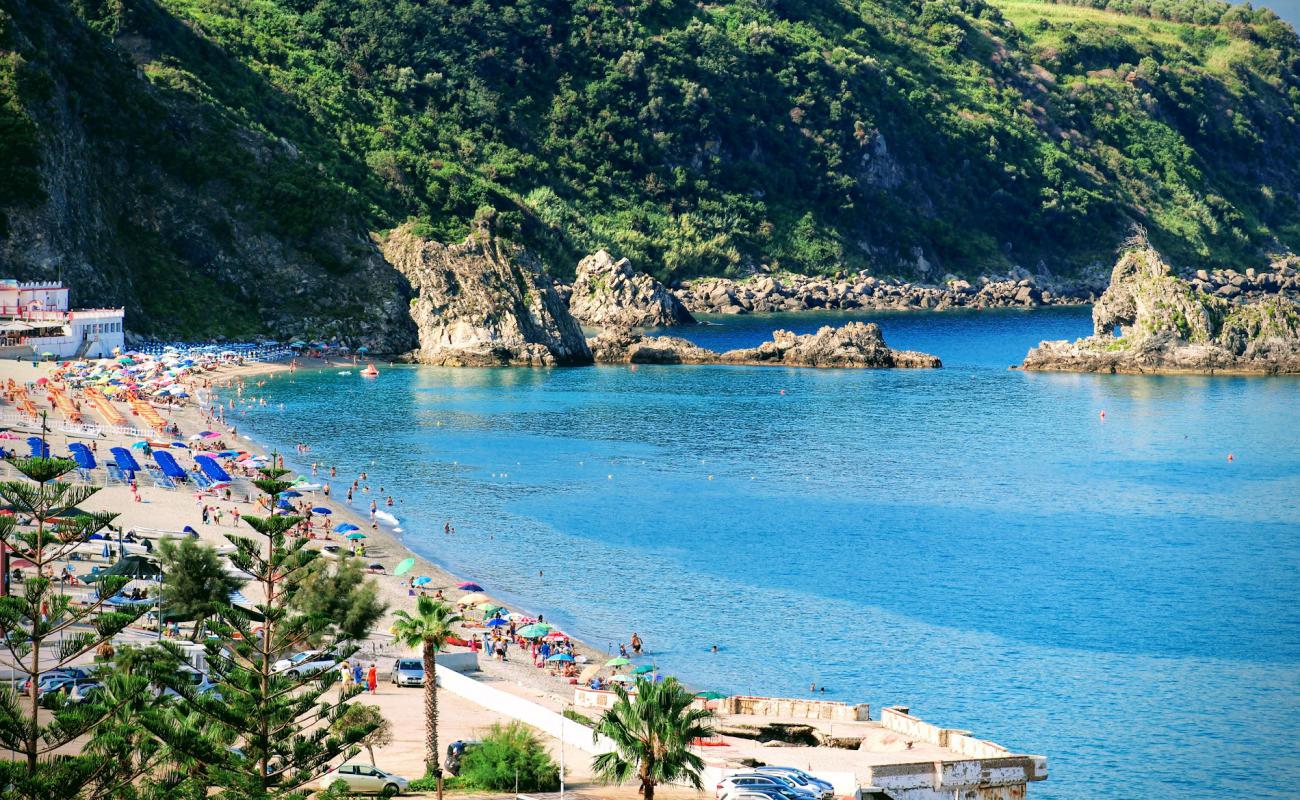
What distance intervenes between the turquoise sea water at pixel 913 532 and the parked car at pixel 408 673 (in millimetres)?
8491

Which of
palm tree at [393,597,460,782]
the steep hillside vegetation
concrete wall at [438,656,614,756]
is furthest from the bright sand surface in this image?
the steep hillside vegetation

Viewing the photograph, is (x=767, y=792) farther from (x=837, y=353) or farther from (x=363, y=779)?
(x=837, y=353)

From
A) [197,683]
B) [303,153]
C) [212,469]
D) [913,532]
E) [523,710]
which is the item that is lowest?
[913,532]

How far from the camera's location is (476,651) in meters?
45.4

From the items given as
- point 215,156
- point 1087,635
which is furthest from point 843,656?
point 215,156

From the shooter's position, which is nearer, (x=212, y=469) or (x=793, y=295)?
(x=212, y=469)

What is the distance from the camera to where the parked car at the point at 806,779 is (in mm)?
29281

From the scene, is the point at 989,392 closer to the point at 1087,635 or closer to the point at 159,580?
the point at 1087,635

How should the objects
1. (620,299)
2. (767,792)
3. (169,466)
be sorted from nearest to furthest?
(767,792) < (169,466) < (620,299)

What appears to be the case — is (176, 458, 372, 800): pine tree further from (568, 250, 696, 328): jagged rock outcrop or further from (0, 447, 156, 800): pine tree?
(568, 250, 696, 328): jagged rock outcrop

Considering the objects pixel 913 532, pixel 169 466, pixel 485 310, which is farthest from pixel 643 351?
pixel 169 466

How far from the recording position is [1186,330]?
125m

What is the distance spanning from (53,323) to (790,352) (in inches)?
2350

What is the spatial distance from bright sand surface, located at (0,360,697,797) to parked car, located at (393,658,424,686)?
0.86 ft
